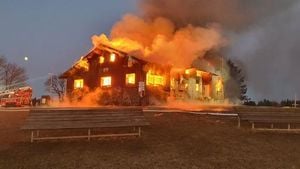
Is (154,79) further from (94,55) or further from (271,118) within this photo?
(271,118)

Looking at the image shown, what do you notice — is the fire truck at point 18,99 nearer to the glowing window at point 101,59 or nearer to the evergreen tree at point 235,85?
the glowing window at point 101,59

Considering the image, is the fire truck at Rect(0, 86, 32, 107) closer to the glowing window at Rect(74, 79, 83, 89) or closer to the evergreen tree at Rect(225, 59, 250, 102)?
the glowing window at Rect(74, 79, 83, 89)

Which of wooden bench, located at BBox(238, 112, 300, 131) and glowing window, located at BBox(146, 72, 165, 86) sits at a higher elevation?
glowing window, located at BBox(146, 72, 165, 86)

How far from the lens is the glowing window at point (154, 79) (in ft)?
149

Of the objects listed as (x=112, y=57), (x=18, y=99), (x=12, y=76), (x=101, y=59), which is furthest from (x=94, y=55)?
(x=12, y=76)

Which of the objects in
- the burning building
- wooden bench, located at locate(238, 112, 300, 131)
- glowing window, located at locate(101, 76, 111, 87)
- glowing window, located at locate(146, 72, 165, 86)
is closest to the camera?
wooden bench, located at locate(238, 112, 300, 131)

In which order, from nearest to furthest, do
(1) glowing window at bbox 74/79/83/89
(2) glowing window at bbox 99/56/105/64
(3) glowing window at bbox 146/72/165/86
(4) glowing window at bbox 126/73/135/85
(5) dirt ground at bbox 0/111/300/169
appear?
(5) dirt ground at bbox 0/111/300/169 → (3) glowing window at bbox 146/72/165/86 → (4) glowing window at bbox 126/73/135/85 → (2) glowing window at bbox 99/56/105/64 → (1) glowing window at bbox 74/79/83/89

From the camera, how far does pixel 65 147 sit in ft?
42.9

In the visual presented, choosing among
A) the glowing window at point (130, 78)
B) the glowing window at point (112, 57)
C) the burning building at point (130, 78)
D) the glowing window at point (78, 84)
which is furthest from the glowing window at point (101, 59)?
the glowing window at point (130, 78)

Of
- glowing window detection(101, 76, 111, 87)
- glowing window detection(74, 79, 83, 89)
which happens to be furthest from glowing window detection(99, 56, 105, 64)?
glowing window detection(74, 79, 83, 89)

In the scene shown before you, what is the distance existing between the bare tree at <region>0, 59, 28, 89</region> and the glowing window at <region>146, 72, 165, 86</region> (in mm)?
34244

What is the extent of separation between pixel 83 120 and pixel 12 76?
209ft

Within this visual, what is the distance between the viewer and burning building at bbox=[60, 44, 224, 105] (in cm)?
4484

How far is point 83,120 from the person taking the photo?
1499 cm
